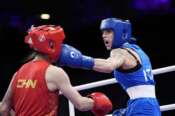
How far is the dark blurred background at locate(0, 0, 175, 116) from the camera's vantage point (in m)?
6.67

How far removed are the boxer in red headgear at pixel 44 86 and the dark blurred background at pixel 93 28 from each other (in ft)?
12.6

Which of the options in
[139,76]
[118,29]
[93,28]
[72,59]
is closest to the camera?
[72,59]

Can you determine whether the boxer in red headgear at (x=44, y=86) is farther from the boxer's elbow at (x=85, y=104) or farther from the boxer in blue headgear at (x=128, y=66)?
the boxer in blue headgear at (x=128, y=66)

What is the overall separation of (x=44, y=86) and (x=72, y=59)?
1.21ft

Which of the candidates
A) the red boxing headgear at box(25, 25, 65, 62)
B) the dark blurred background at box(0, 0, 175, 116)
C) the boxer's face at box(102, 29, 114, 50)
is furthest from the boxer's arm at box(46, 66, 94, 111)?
the dark blurred background at box(0, 0, 175, 116)

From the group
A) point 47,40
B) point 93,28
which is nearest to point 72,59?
point 47,40

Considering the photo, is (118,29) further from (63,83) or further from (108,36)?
(63,83)

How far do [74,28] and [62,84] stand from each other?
5.82 m

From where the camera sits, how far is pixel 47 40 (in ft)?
7.14

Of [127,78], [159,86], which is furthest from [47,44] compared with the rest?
[159,86]

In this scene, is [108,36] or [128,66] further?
[108,36]

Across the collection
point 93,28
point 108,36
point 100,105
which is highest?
point 108,36

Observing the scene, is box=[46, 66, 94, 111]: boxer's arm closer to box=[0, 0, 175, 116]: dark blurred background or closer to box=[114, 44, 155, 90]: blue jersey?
box=[114, 44, 155, 90]: blue jersey

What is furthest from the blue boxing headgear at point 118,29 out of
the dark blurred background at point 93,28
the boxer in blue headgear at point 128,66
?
the dark blurred background at point 93,28
